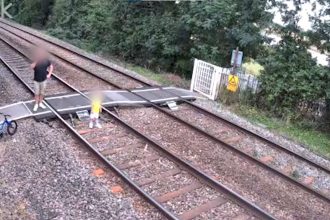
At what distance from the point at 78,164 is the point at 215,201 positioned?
2.68 m

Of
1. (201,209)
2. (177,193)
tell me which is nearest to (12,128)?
(177,193)

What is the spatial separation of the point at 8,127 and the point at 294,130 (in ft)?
25.2

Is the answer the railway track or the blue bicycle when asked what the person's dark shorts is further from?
the railway track

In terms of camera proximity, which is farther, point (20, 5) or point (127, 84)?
point (20, 5)

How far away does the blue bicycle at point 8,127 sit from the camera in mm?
9141

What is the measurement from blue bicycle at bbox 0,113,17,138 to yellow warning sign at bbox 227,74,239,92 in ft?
22.3

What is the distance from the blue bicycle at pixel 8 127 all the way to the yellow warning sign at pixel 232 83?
6.79m

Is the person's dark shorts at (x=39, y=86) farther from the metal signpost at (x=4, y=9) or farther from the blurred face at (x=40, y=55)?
the metal signpost at (x=4, y=9)

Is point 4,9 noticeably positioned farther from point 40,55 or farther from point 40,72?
point 40,72

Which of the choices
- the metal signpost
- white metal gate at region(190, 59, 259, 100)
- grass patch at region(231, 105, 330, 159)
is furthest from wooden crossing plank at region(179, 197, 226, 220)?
the metal signpost

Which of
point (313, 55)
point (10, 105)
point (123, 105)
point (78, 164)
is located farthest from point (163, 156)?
point (313, 55)

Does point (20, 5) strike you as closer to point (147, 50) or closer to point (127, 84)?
point (147, 50)

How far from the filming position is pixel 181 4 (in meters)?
19.0

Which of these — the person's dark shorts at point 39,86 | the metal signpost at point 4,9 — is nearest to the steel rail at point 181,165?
the person's dark shorts at point 39,86
